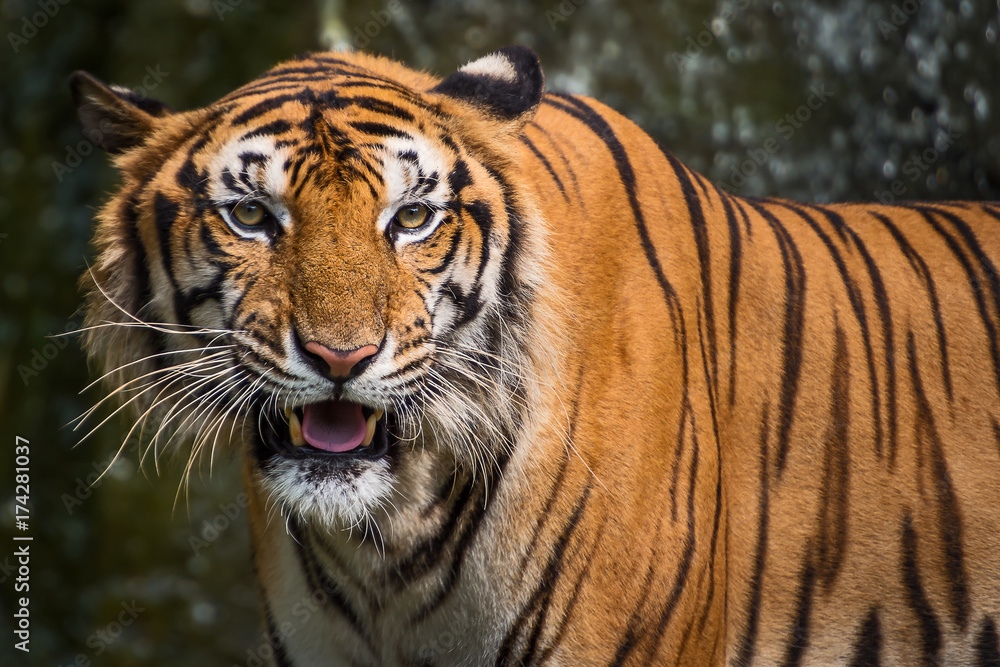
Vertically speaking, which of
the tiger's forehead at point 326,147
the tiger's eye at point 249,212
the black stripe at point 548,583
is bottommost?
the black stripe at point 548,583

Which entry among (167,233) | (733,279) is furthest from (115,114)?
(733,279)

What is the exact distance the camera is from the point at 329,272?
4.61ft

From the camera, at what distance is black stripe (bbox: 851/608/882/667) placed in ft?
6.42

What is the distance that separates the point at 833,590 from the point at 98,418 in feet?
10.4

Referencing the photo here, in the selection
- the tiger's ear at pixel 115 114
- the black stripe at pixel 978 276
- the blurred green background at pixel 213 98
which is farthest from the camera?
the blurred green background at pixel 213 98

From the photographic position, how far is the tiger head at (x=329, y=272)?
4.73 feet

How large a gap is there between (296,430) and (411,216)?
15.9 inches

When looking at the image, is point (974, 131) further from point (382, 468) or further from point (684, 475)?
point (382, 468)

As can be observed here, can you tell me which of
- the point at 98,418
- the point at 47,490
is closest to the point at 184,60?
the point at 98,418

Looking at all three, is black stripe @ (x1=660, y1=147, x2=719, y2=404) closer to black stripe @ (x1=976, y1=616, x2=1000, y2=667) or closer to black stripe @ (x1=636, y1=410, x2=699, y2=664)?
black stripe @ (x1=636, y1=410, x2=699, y2=664)

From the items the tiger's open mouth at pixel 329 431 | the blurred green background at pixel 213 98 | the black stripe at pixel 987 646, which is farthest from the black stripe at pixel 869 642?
the blurred green background at pixel 213 98

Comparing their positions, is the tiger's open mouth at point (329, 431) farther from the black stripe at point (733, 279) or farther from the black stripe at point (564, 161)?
the black stripe at point (733, 279)

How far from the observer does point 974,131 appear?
13.8ft

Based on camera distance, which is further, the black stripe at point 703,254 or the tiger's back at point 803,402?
the black stripe at point 703,254
